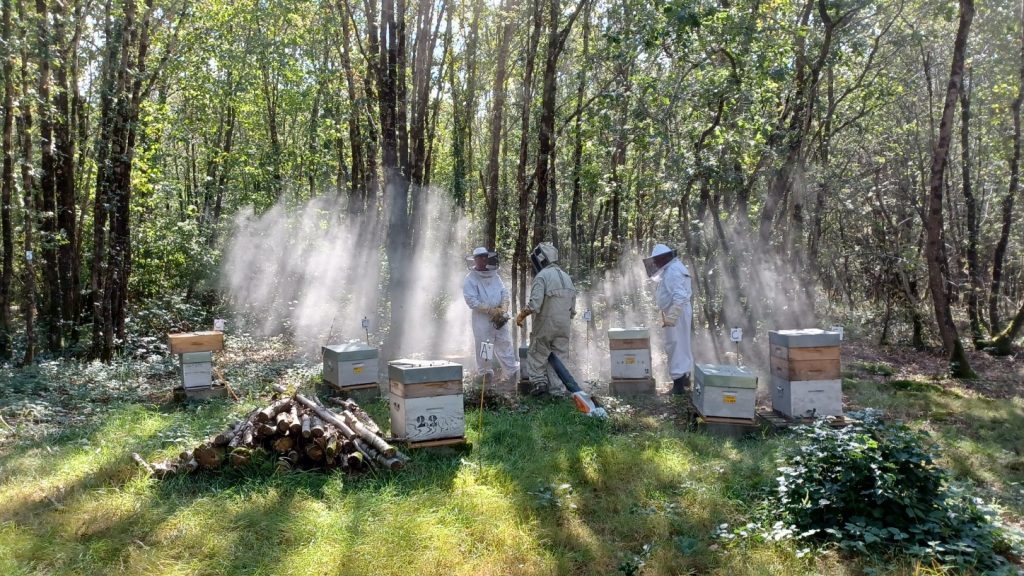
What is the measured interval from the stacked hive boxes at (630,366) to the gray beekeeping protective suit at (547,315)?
0.59m

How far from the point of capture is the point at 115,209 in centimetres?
938

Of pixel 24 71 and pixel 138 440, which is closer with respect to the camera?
pixel 138 440

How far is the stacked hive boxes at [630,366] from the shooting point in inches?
297

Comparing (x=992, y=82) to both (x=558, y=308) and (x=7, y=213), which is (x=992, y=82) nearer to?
(x=558, y=308)

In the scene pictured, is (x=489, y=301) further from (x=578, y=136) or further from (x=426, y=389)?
(x=578, y=136)

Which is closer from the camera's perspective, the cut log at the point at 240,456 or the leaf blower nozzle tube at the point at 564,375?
the cut log at the point at 240,456

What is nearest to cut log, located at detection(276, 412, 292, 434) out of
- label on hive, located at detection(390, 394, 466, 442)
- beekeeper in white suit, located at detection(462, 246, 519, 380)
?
label on hive, located at detection(390, 394, 466, 442)

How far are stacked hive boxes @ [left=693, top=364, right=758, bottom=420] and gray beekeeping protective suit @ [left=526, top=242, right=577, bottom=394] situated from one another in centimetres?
201

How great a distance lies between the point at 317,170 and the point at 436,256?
4740 mm

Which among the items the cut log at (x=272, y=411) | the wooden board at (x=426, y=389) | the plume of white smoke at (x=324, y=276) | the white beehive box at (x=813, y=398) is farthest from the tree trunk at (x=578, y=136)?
the cut log at (x=272, y=411)

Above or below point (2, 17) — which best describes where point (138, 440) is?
below

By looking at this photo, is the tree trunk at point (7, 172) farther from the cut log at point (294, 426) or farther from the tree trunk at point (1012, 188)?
the tree trunk at point (1012, 188)

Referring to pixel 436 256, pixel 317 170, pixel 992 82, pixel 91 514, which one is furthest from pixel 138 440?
pixel 992 82

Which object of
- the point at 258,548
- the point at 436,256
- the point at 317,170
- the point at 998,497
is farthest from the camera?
the point at 317,170
